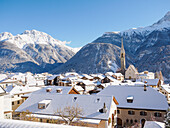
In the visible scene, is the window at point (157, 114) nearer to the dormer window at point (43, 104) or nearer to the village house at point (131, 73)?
the dormer window at point (43, 104)

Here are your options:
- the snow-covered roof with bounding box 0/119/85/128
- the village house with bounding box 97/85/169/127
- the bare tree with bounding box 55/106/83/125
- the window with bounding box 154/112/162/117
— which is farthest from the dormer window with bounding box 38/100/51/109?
the window with bounding box 154/112/162/117

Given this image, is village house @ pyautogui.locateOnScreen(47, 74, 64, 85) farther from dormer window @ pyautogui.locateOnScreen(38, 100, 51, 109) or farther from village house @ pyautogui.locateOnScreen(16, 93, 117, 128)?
dormer window @ pyautogui.locateOnScreen(38, 100, 51, 109)

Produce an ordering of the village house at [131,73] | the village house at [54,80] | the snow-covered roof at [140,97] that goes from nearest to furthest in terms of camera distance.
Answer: the snow-covered roof at [140,97], the village house at [54,80], the village house at [131,73]

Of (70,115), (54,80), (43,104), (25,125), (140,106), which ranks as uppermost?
(25,125)

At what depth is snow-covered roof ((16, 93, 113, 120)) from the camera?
2227cm

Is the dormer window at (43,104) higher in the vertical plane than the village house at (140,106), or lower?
higher

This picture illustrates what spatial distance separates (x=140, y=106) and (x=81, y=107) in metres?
12.1

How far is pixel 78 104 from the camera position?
24.3 m

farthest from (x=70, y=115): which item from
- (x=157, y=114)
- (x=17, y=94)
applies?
(x=17, y=94)

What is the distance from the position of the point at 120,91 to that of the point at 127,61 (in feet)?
559

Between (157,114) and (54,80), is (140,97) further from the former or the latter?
(54,80)

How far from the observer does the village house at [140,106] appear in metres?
27.7

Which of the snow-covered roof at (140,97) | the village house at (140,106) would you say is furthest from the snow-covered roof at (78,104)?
the snow-covered roof at (140,97)

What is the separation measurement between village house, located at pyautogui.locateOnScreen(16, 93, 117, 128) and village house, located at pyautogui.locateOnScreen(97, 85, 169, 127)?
194 inches
